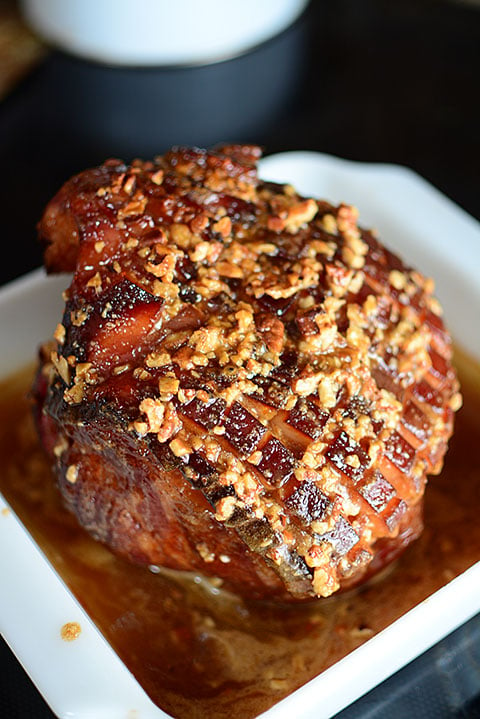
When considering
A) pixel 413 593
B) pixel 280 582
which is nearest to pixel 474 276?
pixel 413 593

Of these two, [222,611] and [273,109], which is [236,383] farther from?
[273,109]

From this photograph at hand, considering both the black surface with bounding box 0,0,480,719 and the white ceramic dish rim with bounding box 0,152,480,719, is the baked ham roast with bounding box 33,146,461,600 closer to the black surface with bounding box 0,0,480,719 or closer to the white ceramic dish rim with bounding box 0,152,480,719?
the white ceramic dish rim with bounding box 0,152,480,719

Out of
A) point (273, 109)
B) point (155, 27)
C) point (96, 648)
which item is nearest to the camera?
point (96, 648)

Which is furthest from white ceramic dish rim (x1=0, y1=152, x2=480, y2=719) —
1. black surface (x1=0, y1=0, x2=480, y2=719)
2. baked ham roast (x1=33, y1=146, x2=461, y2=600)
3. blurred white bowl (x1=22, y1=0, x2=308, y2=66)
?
blurred white bowl (x1=22, y1=0, x2=308, y2=66)

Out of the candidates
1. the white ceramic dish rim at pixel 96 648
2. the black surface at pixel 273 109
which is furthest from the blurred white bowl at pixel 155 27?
the white ceramic dish rim at pixel 96 648

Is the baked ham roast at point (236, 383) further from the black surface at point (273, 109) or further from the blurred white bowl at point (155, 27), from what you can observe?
the blurred white bowl at point (155, 27)

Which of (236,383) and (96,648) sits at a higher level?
(236,383)

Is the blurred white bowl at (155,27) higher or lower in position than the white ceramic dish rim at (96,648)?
higher

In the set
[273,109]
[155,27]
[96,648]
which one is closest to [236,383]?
[96,648]
